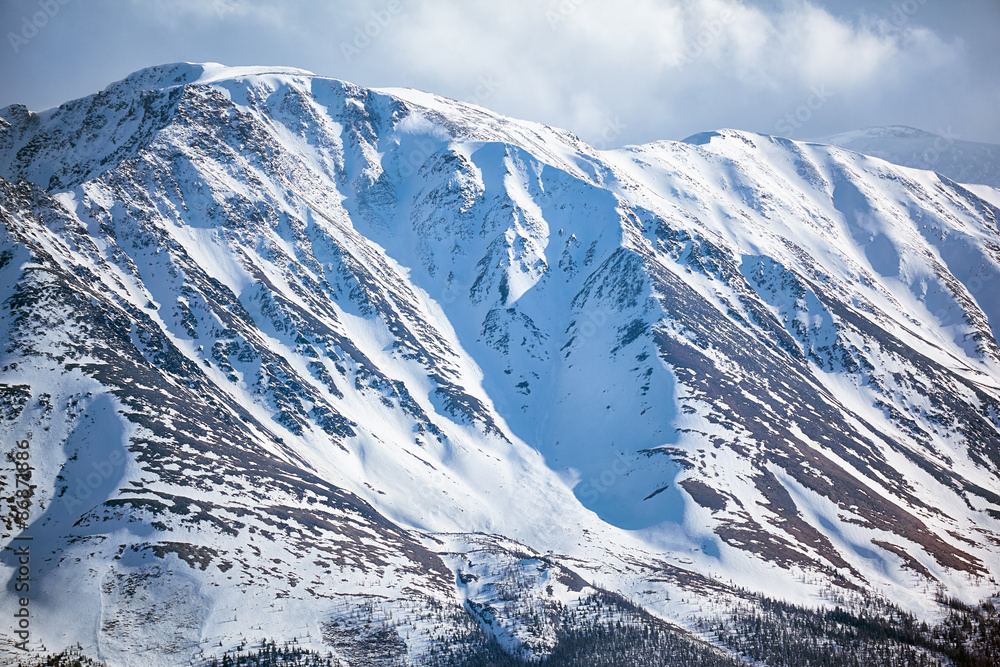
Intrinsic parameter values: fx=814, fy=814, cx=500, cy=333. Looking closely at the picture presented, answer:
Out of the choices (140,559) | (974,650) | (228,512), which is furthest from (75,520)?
(974,650)

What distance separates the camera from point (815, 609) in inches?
7707

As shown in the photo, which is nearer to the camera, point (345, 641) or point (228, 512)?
point (345, 641)

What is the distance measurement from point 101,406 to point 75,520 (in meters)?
31.1

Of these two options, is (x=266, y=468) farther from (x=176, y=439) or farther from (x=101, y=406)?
(x=101, y=406)

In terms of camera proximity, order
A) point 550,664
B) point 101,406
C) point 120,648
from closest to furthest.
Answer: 1. point 120,648
2. point 550,664
3. point 101,406

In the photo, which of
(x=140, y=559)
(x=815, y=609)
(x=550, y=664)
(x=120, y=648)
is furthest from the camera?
(x=815, y=609)

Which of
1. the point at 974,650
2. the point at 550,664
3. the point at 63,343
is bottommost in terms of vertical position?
the point at 550,664

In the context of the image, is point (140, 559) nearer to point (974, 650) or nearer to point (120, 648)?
point (120, 648)

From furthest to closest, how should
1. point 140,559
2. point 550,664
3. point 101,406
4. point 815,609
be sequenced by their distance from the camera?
point 815,609 → point 101,406 → point 550,664 → point 140,559

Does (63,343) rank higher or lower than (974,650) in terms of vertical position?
higher

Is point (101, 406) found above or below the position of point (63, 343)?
below

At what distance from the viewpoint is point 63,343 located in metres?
191

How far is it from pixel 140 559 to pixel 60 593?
14709 millimetres

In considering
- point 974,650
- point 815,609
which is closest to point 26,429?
point 815,609
